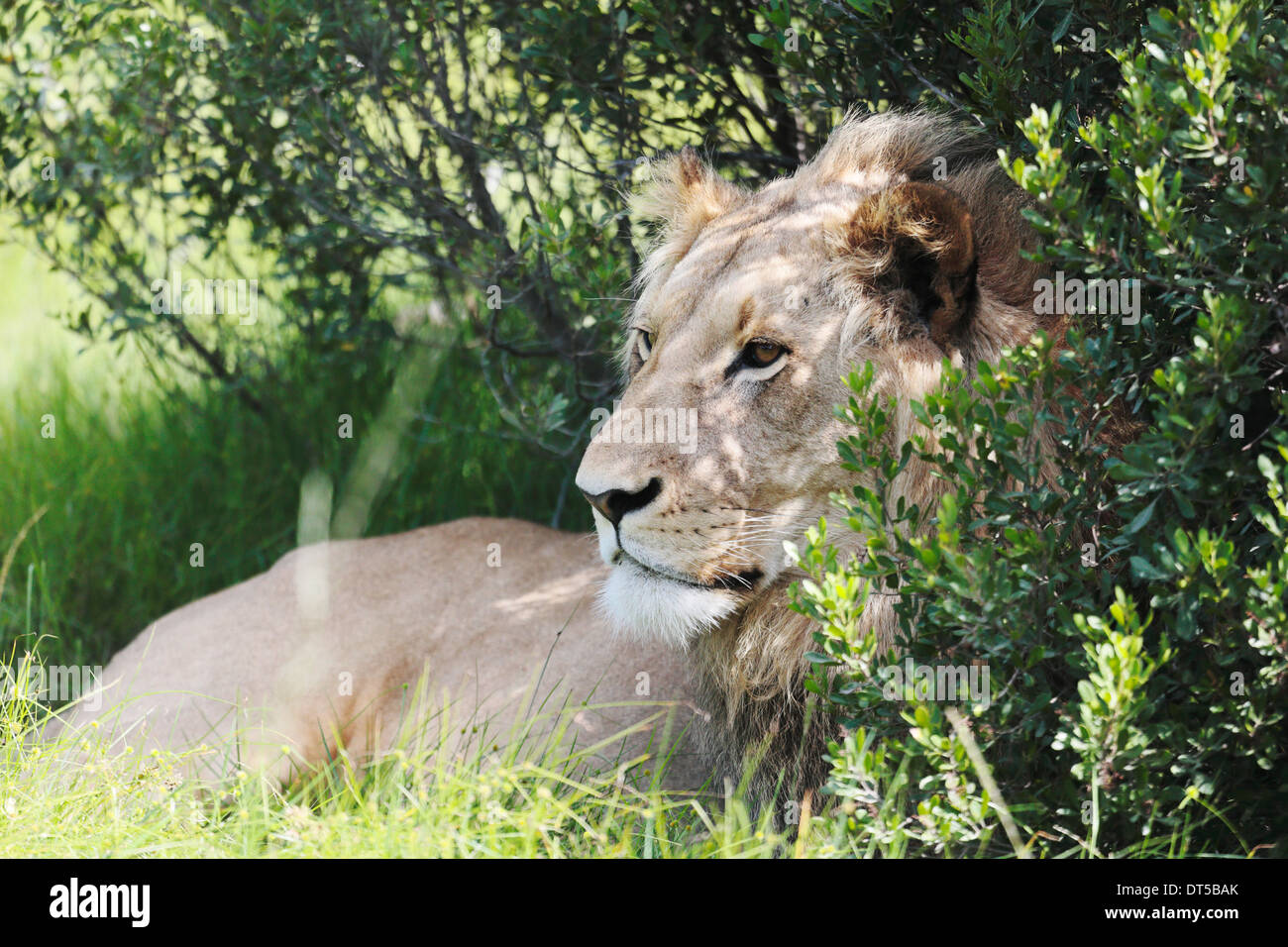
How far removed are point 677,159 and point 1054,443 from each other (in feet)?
4.70

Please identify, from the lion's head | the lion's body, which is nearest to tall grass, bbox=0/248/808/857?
the lion's body

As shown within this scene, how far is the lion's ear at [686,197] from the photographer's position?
3529 millimetres

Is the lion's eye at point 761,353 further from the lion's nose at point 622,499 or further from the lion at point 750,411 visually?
the lion's nose at point 622,499

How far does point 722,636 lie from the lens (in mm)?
3162

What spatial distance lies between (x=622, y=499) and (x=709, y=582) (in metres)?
0.28

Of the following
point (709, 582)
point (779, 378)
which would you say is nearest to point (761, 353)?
point (779, 378)

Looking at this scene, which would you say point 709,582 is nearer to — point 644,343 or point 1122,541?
point 644,343

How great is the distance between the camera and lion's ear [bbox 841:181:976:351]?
9.11 ft

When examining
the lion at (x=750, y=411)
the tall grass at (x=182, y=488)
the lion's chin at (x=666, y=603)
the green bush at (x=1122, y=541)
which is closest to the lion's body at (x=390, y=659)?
the lion at (x=750, y=411)

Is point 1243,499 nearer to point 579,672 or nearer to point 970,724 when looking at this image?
point 970,724

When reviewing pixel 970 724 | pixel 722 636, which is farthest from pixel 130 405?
pixel 970 724

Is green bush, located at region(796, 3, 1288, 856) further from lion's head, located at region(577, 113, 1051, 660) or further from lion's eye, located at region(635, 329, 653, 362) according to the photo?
lion's eye, located at region(635, 329, 653, 362)

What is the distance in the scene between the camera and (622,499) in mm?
2861

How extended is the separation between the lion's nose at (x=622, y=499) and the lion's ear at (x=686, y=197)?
0.93 meters
